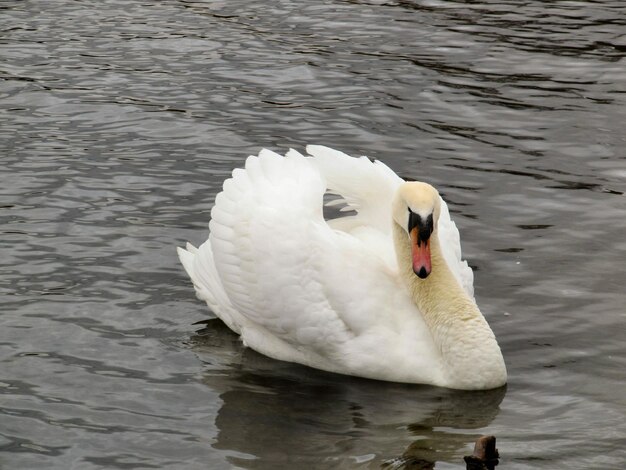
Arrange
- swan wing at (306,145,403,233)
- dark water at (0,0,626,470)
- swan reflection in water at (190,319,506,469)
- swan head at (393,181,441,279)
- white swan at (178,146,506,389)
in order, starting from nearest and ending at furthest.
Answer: swan reflection in water at (190,319,506,469) < dark water at (0,0,626,470) < swan head at (393,181,441,279) < white swan at (178,146,506,389) < swan wing at (306,145,403,233)

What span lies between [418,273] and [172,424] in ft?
6.39

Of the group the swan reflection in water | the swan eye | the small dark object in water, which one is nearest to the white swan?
the swan eye

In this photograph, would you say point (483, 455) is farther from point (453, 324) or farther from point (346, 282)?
point (346, 282)

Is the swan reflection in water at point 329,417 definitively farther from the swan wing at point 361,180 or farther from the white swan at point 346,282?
the swan wing at point 361,180

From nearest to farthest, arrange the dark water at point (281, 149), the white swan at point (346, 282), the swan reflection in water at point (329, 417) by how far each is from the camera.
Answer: the swan reflection in water at point (329, 417) → the dark water at point (281, 149) → the white swan at point (346, 282)

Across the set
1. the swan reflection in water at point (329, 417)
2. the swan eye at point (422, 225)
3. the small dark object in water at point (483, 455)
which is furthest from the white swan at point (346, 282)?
the small dark object in water at point (483, 455)

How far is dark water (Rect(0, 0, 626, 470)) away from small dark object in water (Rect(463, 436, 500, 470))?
16 cm

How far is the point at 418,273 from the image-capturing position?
9266 millimetres

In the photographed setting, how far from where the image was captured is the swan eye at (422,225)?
363 inches

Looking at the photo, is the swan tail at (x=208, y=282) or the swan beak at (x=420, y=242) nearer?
the swan beak at (x=420, y=242)

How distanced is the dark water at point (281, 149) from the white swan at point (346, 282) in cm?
20

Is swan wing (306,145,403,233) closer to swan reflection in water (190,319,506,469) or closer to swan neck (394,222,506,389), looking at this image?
swan neck (394,222,506,389)

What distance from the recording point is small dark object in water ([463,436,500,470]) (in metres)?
7.79

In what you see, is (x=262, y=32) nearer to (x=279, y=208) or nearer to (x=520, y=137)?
(x=520, y=137)
